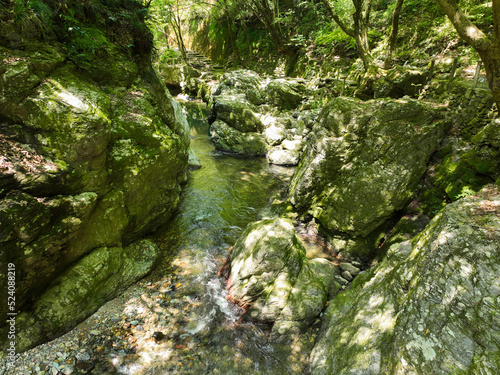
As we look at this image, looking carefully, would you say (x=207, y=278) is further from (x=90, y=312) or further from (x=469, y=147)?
(x=469, y=147)

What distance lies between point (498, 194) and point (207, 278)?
558cm

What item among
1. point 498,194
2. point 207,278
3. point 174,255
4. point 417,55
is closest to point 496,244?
point 498,194

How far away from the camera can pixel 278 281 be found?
488 cm

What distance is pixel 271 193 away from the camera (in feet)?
32.3

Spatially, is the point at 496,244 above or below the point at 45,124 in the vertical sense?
below

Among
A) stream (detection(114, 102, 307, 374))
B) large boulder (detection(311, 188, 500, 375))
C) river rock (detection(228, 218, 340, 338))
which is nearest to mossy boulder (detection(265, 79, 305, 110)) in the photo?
stream (detection(114, 102, 307, 374))

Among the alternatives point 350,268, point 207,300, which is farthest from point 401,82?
point 207,300

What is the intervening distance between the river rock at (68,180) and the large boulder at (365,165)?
187 inches

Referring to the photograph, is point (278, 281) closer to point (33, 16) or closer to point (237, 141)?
point (33, 16)

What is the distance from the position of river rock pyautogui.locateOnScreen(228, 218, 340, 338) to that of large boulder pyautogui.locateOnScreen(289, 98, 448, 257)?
1.69m

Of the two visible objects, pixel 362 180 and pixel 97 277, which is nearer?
pixel 97 277

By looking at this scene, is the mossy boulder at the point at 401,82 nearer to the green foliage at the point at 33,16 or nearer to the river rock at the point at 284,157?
the river rock at the point at 284,157

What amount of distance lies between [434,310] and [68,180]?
5835mm

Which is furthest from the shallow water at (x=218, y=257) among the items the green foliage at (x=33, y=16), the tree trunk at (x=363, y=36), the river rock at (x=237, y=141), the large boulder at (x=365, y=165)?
the tree trunk at (x=363, y=36)
